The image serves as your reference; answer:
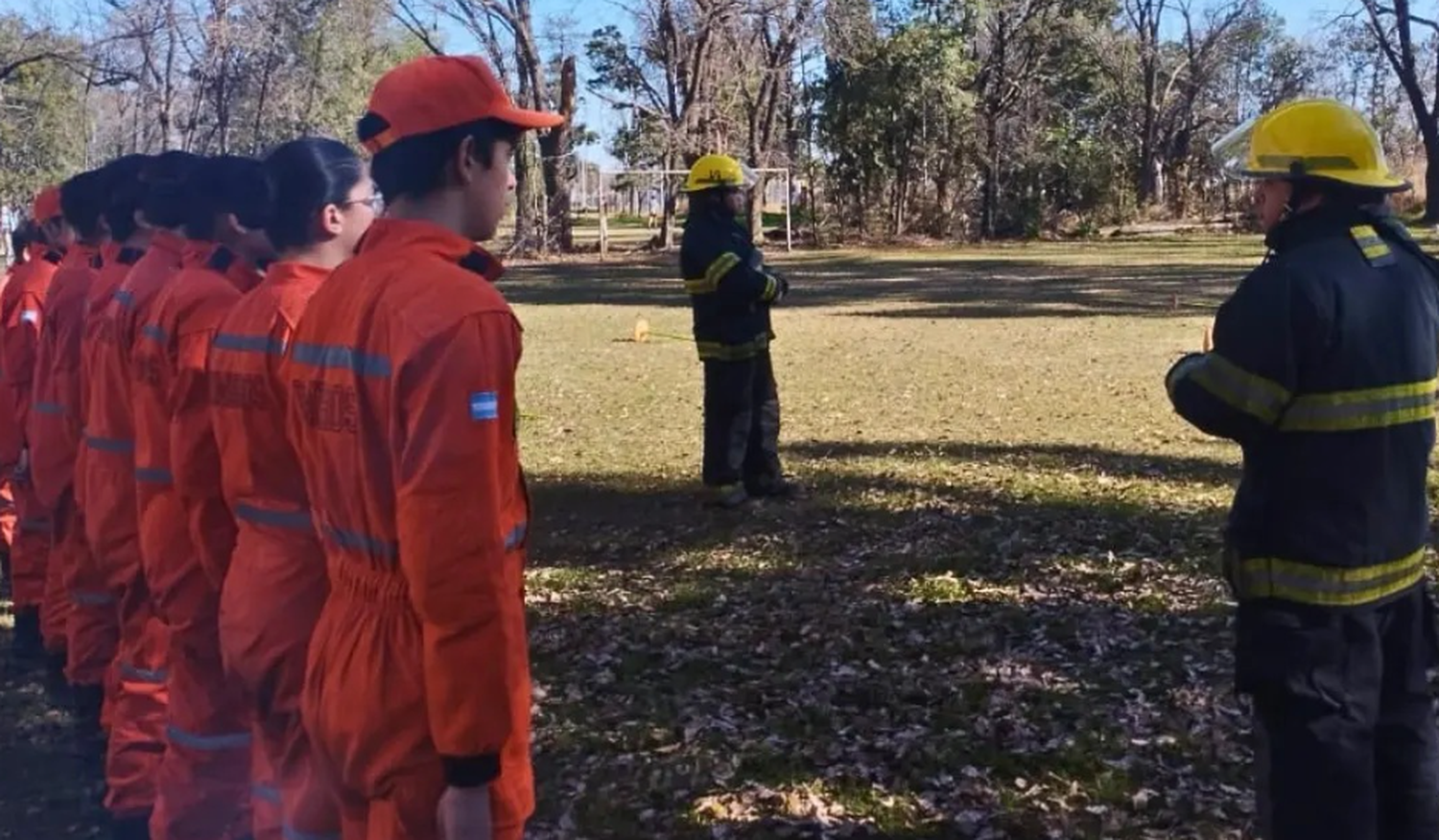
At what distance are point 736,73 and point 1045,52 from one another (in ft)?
46.3

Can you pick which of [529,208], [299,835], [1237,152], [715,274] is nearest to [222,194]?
[299,835]

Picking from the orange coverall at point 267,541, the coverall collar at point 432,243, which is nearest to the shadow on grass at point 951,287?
the orange coverall at point 267,541

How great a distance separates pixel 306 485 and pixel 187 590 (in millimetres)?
1218

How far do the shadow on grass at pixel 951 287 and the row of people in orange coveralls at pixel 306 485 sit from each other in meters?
20.6

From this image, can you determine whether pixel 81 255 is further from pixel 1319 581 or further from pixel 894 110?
pixel 894 110

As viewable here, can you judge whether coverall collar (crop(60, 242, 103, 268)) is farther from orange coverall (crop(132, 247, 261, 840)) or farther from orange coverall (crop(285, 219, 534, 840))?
orange coverall (crop(285, 219, 534, 840))

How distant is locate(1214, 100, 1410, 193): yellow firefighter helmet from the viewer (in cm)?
397

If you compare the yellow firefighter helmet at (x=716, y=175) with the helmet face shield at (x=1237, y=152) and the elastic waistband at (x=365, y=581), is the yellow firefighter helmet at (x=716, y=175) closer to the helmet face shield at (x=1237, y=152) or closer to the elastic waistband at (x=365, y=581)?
the helmet face shield at (x=1237, y=152)

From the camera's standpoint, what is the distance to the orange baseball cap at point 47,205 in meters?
8.18

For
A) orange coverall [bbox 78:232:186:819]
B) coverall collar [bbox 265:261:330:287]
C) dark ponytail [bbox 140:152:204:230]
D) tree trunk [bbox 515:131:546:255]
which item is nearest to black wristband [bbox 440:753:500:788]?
coverall collar [bbox 265:261:330:287]

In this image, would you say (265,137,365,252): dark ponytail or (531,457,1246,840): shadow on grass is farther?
(531,457,1246,840): shadow on grass

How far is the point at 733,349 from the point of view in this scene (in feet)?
33.4

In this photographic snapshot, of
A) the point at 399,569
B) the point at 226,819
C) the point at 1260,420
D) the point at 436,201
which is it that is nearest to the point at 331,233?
the point at 436,201

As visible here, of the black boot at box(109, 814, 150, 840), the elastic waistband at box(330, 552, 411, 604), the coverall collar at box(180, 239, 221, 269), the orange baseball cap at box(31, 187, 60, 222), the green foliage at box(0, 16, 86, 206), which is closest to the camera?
the elastic waistband at box(330, 552, 411, 604)
